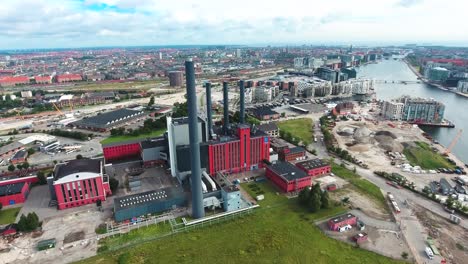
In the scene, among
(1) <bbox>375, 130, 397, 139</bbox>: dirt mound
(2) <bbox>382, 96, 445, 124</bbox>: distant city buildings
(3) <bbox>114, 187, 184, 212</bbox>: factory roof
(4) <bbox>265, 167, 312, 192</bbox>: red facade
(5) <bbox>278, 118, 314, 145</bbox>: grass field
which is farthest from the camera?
(2) <bbox>382, 96, 445, 124</bbox>: distant city buildings

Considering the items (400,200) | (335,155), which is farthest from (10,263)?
(335,155)

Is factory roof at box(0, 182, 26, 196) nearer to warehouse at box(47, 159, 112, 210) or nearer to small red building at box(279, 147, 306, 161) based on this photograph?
warehouse at box(47, 159, 112, 210)

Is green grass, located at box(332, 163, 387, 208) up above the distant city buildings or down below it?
below

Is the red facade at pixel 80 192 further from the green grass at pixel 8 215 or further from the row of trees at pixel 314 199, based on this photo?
the row of trees at pixel 314 199

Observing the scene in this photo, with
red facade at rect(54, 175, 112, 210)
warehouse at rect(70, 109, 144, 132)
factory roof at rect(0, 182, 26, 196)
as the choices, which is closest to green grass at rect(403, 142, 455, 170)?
red facade at rect(54, 175, 112, 210)

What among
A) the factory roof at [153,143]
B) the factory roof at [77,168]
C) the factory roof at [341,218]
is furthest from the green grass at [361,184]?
the factory roof at [77,168]

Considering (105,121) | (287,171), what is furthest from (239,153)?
(105,121)

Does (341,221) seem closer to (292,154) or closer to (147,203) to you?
(292,154)
